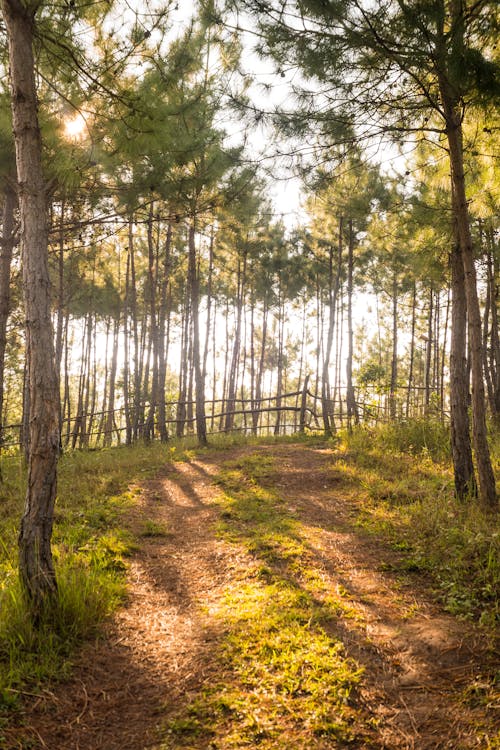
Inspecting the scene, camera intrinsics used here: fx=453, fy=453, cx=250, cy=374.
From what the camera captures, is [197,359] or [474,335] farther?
[197,359]

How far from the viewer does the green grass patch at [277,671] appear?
2207 millimetres

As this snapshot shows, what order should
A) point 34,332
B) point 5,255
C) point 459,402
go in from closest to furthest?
point 34,332, point 459,402, point 5,255

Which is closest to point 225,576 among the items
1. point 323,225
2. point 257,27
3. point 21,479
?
point 21,479

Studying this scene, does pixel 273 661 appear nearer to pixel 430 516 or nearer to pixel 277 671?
pixel 277 671

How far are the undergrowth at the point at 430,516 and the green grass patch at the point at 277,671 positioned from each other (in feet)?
3.19

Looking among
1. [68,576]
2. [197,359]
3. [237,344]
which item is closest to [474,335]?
[68,576]

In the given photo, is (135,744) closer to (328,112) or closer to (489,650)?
(489,650)

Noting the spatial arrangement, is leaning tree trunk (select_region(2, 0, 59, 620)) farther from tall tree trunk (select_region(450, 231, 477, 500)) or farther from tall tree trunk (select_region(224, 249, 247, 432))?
tall tree trunk (select_region(224, 249, 247, 432))

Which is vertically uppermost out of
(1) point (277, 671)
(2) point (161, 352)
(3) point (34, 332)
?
(2) point (161, 352)

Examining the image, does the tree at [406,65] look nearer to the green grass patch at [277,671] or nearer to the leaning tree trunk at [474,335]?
the leaning tree trunk at [474,335]

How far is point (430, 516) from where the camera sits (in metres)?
5.03

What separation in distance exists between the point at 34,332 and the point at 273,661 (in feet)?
8.77

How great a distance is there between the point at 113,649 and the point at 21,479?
5572 millimetres

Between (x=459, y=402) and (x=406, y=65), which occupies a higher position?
(x=406, y=65)
